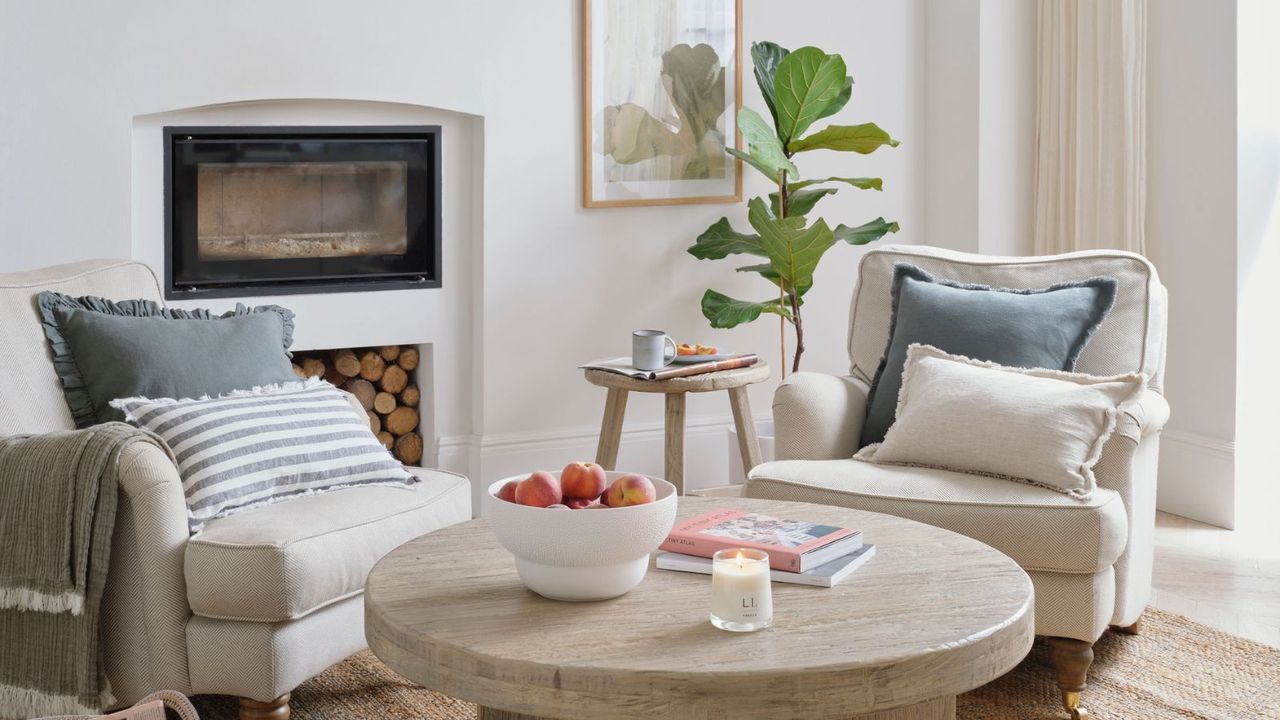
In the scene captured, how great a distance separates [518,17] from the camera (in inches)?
166

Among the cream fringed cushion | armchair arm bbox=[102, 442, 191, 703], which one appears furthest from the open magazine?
armchair arm bbox=[102, 442, 191, 703]

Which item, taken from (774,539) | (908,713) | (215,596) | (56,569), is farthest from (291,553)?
(908,713)

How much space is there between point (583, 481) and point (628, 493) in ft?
0.21

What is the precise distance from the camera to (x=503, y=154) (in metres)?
4.23

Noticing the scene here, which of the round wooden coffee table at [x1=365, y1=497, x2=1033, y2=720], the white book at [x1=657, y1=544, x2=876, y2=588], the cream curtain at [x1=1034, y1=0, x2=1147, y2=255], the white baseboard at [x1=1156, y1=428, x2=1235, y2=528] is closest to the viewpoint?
the round wooden coffee table at [x1=365, y1=497, x2=1033, y2=720]

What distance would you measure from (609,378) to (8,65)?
1.82 meters

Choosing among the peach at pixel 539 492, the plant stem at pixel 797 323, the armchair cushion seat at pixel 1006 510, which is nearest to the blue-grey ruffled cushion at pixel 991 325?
the armchair cushion seat at pixel 1006 510

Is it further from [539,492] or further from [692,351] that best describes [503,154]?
[539,492]

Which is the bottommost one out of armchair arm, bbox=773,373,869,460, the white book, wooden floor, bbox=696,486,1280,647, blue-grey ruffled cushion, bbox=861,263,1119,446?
wooden floor, bbox=696,486,1280,647

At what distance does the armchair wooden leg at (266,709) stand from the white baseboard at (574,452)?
1.78 m

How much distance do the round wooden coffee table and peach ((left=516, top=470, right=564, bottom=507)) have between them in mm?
145

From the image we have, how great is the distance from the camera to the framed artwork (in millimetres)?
4352

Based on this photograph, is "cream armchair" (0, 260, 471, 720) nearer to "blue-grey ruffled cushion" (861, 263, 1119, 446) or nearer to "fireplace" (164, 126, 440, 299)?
"blue-grey ruffled cushion" (861, 263, 1119, 446)

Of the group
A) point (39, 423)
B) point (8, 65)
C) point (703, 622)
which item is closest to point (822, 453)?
point (703, 622)
